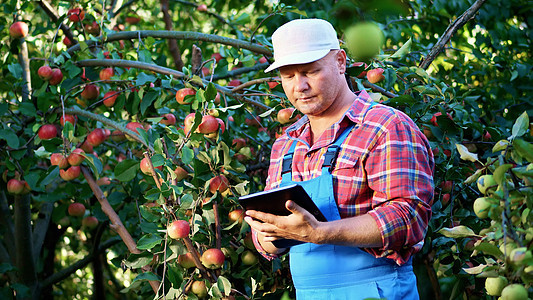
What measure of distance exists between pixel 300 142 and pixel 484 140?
1.19 meters

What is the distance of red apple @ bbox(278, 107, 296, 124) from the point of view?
249 cm

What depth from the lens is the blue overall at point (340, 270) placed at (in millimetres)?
1610

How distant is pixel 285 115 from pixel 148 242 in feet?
2.31

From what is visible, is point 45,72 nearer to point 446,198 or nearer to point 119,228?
point 119,228

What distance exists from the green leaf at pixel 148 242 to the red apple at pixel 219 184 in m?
0.26

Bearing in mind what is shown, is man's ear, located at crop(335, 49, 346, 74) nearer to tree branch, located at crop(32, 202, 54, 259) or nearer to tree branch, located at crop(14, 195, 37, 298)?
tree branch, located at crop(14, 195, 37, 298)

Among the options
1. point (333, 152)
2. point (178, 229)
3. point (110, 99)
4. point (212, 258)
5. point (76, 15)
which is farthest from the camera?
point (76, 15)

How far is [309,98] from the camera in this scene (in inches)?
68.1

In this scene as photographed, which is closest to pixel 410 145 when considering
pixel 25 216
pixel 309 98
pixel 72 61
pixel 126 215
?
pixel 309 98

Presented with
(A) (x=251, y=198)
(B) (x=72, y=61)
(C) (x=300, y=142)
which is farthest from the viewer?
(B) (x=72, y=61)

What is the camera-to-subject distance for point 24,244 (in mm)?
3539

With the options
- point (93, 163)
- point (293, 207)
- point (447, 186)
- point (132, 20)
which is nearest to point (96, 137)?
point (93, 163)

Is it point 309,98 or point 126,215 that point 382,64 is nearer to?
point 309,98

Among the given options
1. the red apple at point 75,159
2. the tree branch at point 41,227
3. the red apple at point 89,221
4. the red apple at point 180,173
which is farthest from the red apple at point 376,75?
the tree branch at point 41,227
